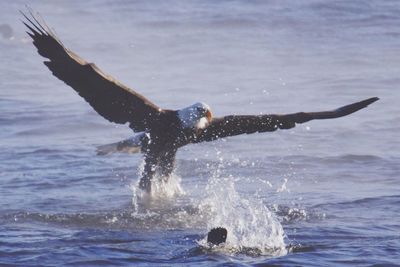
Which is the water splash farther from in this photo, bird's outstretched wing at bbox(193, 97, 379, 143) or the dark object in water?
bird's outstretched wing at bbox(193, 97, 379, 143)

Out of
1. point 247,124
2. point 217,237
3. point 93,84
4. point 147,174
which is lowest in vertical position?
point 217,237

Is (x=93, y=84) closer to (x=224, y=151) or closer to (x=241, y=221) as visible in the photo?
(x=241, y=221)

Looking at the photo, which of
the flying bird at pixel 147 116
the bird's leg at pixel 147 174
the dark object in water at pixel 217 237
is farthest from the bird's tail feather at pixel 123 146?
the dark object in water at pixel 217 237

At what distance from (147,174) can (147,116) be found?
834 mm

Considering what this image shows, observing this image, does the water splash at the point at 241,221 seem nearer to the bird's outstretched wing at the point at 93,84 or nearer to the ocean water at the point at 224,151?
the ocean water at the point at 224,151

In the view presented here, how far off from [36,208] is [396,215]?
10.9 feet

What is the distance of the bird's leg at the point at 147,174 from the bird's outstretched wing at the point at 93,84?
0.46 metres

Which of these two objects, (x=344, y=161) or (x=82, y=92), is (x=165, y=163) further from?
(x=344, y=161)

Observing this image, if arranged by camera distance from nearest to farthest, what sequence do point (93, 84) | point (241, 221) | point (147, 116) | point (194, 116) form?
point (241, 221)
point (93, 84)
point (194, 116)
point (147, 116)

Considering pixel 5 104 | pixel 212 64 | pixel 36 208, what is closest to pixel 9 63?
pixel 212 64

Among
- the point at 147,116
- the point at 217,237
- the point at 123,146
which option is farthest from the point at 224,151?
the point at 217,237

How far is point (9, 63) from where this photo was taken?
2367cm

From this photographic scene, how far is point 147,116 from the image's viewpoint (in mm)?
11070

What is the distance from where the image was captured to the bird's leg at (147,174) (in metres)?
11.6
